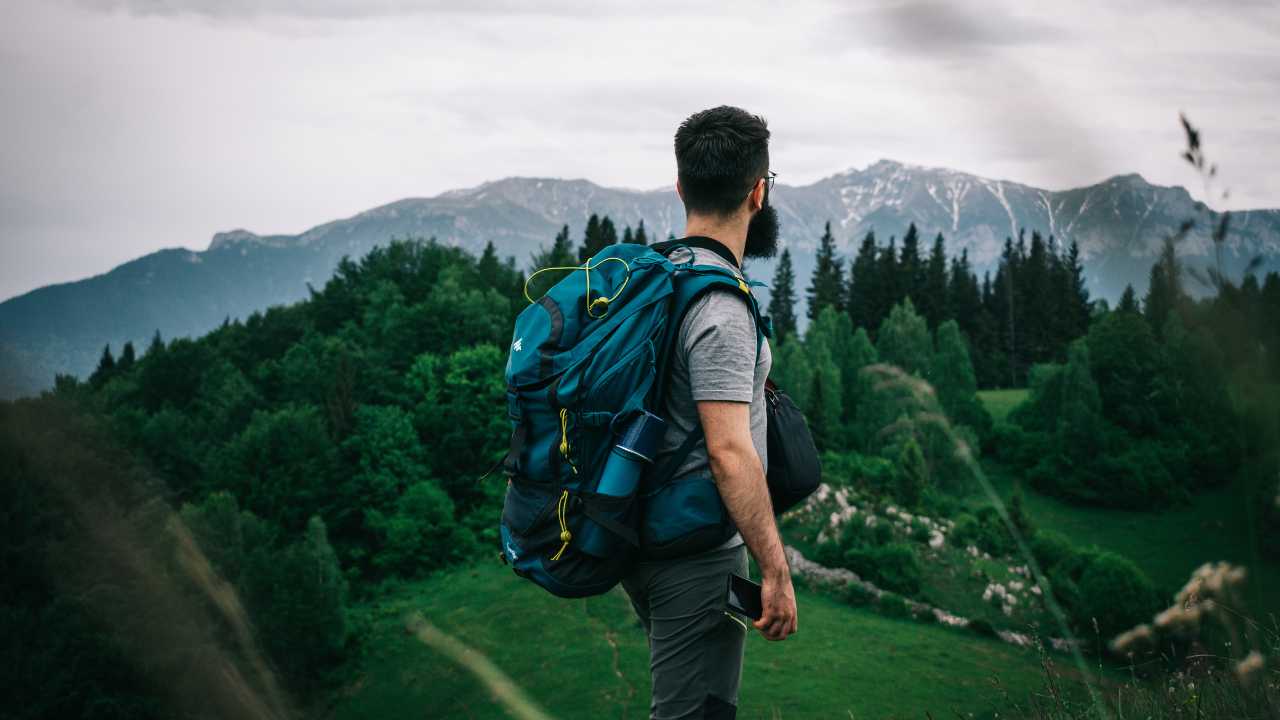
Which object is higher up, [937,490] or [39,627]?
[39,627]

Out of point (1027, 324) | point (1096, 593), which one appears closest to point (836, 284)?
point (1027, 324)

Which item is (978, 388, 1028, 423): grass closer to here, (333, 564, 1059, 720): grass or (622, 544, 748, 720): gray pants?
(333, 564, 1059, 720): grass

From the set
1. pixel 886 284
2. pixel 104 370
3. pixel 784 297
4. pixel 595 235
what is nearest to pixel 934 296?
pixel 886 284

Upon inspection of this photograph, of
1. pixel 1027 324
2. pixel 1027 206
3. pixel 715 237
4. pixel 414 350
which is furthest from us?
pixel 1027 324

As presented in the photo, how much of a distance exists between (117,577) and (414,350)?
3281 centimetres

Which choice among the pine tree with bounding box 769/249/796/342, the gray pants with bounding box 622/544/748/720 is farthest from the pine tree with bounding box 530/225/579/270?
the gray pants with bounding box 622/544/748/720

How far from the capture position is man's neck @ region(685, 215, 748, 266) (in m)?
2.77

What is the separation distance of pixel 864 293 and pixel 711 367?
75294mm

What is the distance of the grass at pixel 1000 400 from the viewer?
6291 centimetres

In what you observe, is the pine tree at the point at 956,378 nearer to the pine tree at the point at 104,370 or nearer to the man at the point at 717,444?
the man at the point at 717,444

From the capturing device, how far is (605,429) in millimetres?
2594

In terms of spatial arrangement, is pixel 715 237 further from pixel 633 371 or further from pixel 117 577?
pixel 117 577

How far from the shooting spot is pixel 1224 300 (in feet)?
6.15

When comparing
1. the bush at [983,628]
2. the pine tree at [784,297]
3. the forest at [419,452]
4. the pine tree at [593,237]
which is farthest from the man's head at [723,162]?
the pine tree at [784,297]
